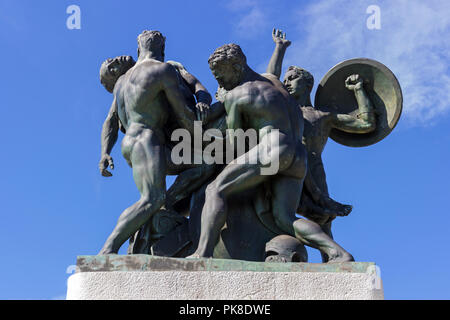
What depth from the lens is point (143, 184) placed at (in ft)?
25.3

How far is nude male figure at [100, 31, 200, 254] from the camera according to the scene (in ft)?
24.9

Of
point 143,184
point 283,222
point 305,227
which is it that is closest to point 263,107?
point 283,222

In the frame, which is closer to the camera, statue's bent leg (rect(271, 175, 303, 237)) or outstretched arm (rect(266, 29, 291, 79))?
statue's bent leg (rect(271, 175, 303, 237))

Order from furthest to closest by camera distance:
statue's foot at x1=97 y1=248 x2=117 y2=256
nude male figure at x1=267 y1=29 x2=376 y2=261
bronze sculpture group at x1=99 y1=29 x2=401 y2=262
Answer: nude male figure at x1=267 y1=29 x2=376 y2=261 < bronze sculpture group at x1=99 y1=29 x2=401 y2=262 < statue's foot at x1=97 y1=248 x2=117 y2=256

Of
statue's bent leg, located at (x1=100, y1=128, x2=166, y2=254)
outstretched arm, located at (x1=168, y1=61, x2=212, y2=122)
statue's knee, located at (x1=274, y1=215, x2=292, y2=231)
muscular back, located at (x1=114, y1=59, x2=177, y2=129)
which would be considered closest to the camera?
statue's bent leg, located at (x1=100, y1=128, x2=166, y2=254)

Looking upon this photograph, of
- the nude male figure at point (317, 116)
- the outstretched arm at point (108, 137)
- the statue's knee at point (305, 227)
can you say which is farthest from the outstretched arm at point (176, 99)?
the nude male figure at point (317, 116)

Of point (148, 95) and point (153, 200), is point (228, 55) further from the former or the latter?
point (153, 200)

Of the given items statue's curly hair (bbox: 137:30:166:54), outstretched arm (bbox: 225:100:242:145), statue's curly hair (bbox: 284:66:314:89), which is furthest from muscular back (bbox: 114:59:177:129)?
statue's curly hair (bbox: 284:66:314:89)

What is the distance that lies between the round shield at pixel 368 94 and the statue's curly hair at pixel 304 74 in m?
0.22

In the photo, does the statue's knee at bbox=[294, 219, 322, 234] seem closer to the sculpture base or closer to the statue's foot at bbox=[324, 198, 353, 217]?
the sculpture base

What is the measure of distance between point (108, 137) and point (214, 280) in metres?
2.62

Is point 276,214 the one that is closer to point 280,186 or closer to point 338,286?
point 280,186

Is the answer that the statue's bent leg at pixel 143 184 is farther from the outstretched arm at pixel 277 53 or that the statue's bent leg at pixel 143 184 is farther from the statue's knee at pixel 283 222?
the outstretched arm at pixel 277 53

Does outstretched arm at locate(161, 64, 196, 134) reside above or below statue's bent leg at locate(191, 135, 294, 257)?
above
